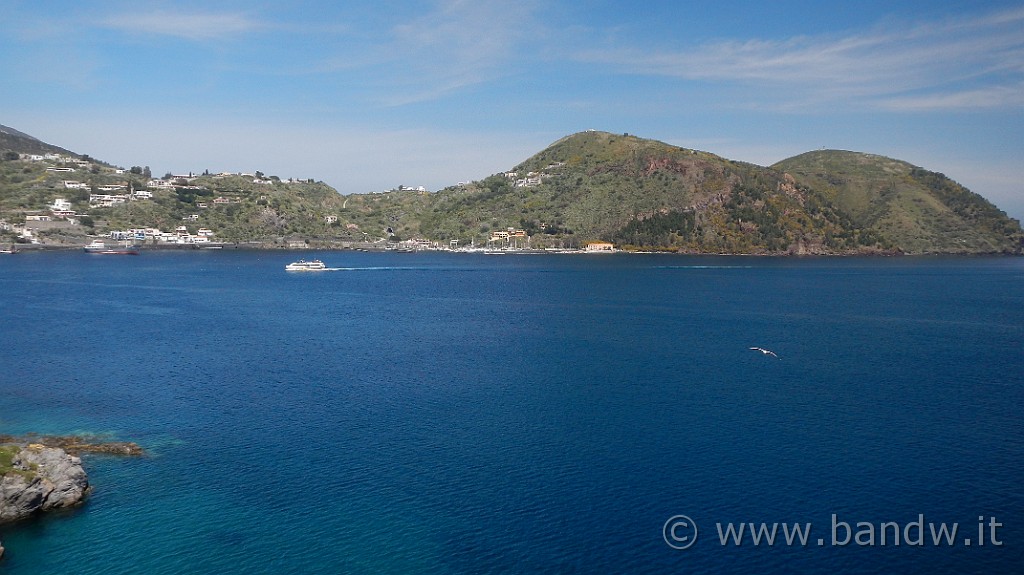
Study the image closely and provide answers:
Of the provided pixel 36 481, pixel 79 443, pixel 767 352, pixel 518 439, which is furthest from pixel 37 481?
pixel 767 352

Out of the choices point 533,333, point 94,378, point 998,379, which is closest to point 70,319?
point 94,378

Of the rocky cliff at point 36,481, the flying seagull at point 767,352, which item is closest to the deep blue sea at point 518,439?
the flying seagull at point 767,352

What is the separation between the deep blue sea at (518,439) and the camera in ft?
100

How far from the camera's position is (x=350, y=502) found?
35000 millimetres

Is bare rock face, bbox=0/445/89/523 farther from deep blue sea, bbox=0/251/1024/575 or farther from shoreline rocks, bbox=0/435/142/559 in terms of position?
deep blue sea, bbox=0/251/1024/575

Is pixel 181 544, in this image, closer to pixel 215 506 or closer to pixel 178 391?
pixel 215 506

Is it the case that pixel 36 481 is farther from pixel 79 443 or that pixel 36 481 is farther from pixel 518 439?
pixel 518 439

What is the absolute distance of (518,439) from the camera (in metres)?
44.5

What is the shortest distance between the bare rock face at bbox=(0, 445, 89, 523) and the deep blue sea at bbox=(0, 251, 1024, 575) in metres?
1.19

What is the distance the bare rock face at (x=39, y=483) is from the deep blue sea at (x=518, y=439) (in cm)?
119

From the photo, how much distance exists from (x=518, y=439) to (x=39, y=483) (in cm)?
2521

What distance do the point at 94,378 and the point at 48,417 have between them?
40.4 ft

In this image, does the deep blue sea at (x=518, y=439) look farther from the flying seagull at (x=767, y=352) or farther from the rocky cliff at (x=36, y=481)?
the rocky cliff at (x=36, y=481)

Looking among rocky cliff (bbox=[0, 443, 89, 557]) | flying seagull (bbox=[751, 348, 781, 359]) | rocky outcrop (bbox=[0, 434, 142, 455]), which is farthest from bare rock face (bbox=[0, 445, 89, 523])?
flying seagull (bbox=[751, 348, 781, 359])
